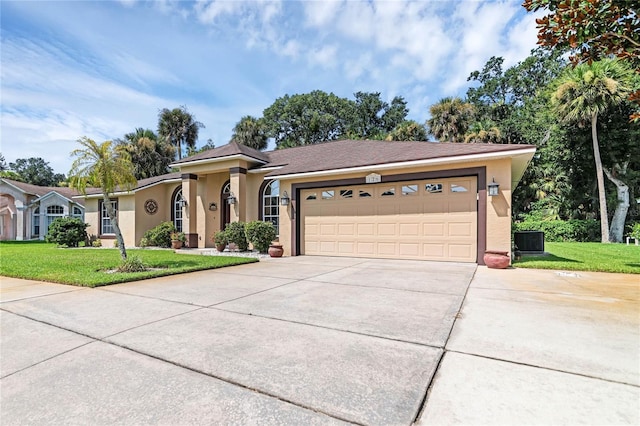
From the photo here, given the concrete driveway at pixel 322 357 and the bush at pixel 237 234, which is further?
the bush at pixel 237 234

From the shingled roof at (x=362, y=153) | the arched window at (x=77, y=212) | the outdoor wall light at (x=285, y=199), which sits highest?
the shingled roof at (x=362, y=153)

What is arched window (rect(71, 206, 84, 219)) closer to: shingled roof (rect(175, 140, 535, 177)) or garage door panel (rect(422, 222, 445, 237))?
shingled roof (rect(175, 140, 535, 177))

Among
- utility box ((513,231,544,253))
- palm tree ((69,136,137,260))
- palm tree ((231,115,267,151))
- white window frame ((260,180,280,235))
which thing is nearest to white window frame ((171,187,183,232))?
white window frame ((260,180,280,235))

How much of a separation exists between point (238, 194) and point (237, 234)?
6.01ft

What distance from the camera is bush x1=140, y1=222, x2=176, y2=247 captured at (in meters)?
15.2

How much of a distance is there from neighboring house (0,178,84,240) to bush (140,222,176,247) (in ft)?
39.8

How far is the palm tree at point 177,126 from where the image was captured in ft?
95.3

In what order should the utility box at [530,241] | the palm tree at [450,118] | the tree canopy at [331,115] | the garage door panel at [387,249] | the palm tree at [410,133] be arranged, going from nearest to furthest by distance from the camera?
1. the garage door panel at [387,249]
2. the utility box at [530,241]
3. the palm tree at [450,118]
4. the palm tree at [410,133]
5. the tree canopy at [331,115]

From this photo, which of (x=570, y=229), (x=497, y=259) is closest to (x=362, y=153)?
(x=497, y=259)

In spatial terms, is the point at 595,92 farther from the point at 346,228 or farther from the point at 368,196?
the point at 346,228

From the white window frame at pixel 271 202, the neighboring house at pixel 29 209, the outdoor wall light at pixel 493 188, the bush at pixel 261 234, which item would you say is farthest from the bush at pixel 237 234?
the neighboring house at pixel 29 209

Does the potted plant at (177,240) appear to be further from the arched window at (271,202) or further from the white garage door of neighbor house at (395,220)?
the white garage door of neighbor house at (395,220)

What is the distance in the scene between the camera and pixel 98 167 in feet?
24.5

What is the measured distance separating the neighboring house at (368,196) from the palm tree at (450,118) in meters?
12.2
